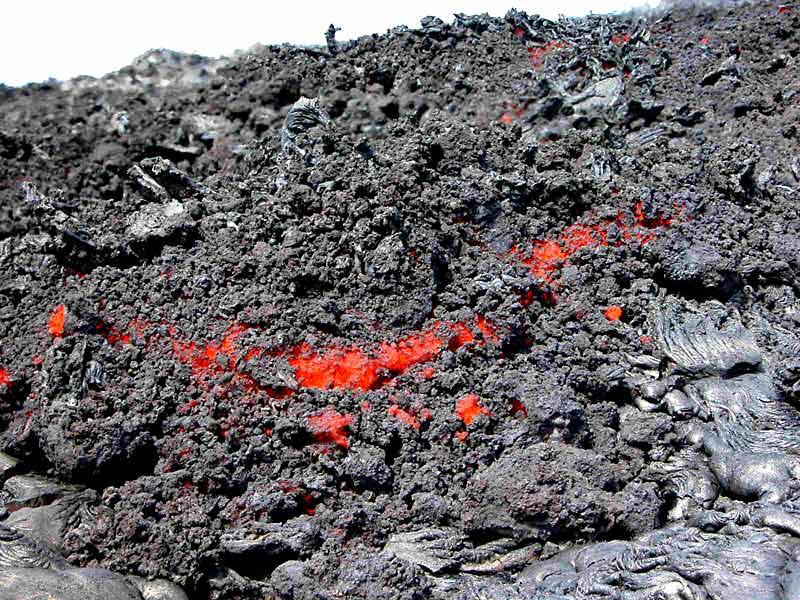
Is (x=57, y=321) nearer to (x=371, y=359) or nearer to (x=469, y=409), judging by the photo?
(x=371, y=359)

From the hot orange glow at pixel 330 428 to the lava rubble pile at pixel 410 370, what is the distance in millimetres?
12

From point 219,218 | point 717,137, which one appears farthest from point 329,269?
point 717,137

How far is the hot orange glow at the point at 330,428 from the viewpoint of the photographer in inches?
141

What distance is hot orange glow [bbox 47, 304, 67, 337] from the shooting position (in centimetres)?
439

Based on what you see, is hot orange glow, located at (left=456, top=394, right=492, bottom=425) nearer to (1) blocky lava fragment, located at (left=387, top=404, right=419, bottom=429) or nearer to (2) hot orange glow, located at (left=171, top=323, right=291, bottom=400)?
(1) blocky lava fragment, located at (left=387, top=404, right=419, bottom=429)

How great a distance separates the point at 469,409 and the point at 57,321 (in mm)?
2674

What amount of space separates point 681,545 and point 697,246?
7.87 ft

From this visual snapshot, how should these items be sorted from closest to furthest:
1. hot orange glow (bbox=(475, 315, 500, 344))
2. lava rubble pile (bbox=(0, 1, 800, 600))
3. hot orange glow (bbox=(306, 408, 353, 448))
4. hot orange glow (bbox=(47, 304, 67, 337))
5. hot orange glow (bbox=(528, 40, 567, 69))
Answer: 1. lava rubble pile (bbox=(0, 1, 800, 600))
2. hot orange glow (bbox=(306, 408, 353, 448))
3. hot orange glow (bbox=(475, 315, 500, 344))
4. hot orange glow (bbox=(47, 304, 67, 337))
5. hot orange glow (bbox=(528, 40, 567, 69))

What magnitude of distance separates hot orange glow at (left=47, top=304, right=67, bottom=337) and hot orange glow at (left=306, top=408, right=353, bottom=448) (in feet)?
6.08

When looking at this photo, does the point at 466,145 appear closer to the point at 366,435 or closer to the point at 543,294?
the point at 543,294

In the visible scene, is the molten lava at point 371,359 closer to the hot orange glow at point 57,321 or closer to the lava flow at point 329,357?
the lava flow at point 329,357

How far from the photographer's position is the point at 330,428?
360 centimetres

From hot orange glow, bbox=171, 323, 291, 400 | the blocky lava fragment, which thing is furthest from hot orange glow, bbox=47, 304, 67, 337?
the blocky lava fragment

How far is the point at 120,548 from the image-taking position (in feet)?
10.7
